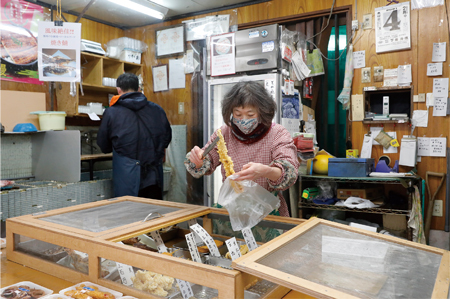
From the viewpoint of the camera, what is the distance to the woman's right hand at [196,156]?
A: 1.67 metres

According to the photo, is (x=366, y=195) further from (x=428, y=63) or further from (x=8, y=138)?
(x=8, y=138)

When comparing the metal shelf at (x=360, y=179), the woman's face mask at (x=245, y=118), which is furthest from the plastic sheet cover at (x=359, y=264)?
the metal shelf at (x=360, y=179)

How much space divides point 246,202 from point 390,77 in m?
2.89

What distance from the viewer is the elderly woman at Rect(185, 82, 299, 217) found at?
159 cm

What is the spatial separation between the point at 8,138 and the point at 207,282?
10.7 ft

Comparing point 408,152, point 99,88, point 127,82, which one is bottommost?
point 408,152

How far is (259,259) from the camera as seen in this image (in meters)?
0.93

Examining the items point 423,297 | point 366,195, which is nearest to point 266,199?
point 423,297

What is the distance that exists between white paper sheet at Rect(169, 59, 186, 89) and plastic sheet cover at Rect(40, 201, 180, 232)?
3.05 m

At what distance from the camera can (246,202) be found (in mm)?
1453

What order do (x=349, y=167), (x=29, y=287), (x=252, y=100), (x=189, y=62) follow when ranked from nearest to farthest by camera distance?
(x=29, y=287), (x=252, y=100), (x=349, y=167), (x=189, y=62)

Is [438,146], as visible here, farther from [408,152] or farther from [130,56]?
[130,56]

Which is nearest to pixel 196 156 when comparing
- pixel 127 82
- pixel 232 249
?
pixel 232 249

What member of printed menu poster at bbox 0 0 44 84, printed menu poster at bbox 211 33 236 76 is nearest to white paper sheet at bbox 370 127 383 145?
printed menu poster at bbox 211 33 236 76
